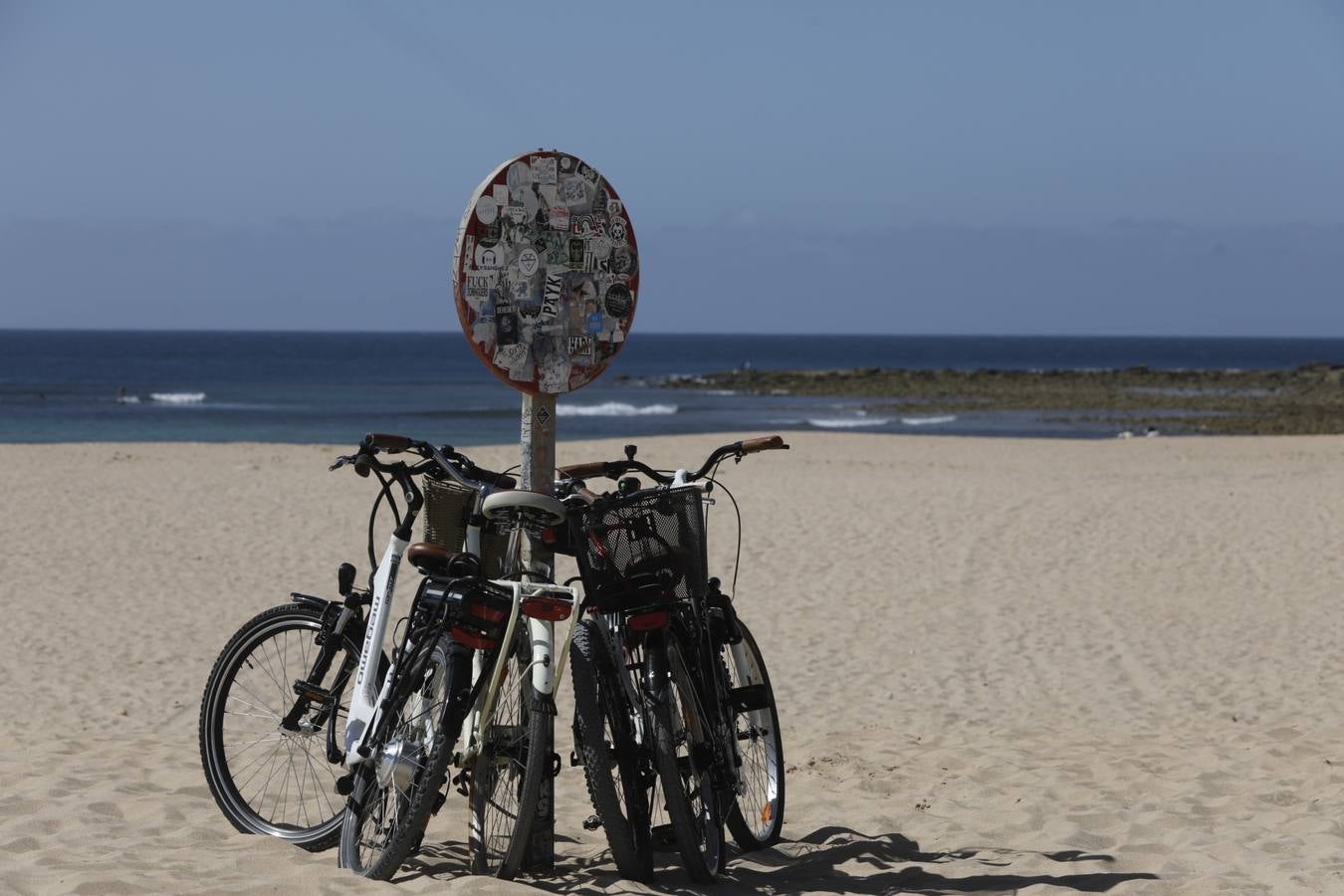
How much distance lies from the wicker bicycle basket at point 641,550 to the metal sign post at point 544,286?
226mm

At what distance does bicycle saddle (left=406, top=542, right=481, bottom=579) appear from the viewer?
4215 mm

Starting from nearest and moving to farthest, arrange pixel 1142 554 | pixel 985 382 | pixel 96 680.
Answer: pixel 96 680 < pixel 1142 554 < pixel 985 382

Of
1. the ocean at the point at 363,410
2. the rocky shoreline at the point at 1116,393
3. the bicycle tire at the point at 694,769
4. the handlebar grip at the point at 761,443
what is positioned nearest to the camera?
the bicycle tire at the point at 694,769

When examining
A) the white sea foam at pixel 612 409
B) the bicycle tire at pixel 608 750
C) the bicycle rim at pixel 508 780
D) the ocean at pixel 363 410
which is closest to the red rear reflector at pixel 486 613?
the bicycle rim at pixel 508 780

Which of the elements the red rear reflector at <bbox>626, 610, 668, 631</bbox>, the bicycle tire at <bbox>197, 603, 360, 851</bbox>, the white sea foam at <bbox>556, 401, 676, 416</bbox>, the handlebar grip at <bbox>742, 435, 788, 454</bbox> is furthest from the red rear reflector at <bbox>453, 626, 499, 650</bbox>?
the white sea foam at <bbox>556, 401, 676, 416</bbox>

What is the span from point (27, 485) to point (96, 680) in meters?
11.0

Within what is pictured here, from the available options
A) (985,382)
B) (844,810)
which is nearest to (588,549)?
(844,810)

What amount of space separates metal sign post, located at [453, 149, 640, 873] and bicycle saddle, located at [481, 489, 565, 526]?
21 cm

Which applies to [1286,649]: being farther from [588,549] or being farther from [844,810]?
[588,549]

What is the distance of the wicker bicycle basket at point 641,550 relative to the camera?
13.6ft

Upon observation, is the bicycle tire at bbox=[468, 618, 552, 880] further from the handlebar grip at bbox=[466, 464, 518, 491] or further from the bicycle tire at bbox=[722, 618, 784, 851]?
the bicycle tire at bbox=[722, 618, 784, 851]

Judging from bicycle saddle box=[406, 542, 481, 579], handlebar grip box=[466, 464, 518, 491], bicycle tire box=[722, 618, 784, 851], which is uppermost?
handlebar grip box=[466, 464, 518, 491]

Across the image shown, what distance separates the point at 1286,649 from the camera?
8875 millimetres

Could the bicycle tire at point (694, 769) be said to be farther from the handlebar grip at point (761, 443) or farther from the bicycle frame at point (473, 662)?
the handlebar grip at point (761, 443)
